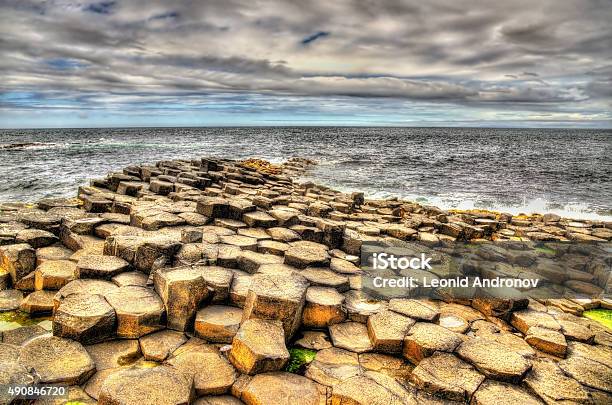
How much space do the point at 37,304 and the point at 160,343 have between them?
1.76 meters

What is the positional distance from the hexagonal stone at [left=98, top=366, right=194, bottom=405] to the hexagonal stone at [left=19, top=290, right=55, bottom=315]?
2.05 metres

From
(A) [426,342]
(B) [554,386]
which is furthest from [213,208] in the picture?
(B) [554,386]

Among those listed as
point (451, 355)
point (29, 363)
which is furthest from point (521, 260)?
point (29, 363)

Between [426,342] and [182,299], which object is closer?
Result: [426,342]

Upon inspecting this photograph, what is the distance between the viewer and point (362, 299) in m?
4.32

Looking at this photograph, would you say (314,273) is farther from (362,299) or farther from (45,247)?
(45,247)

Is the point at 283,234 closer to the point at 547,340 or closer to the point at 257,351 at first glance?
the point at 257,351

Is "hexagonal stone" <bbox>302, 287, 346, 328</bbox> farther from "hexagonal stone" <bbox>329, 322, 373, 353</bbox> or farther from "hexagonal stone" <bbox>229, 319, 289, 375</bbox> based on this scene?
"hexagonal stone" <bbox>229, 319, 289, 375</bbox>

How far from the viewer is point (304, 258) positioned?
4750mm

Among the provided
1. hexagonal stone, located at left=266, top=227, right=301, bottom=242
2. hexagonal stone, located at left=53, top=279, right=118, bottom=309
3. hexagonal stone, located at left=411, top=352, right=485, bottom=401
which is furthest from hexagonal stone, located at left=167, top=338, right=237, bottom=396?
hexagonal stone, located at left=266, top=227, right=301, bottom=242

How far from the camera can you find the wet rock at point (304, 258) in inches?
186

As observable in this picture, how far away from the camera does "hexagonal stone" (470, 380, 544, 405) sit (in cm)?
271

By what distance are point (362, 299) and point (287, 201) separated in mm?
4808

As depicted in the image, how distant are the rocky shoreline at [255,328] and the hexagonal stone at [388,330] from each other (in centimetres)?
2
